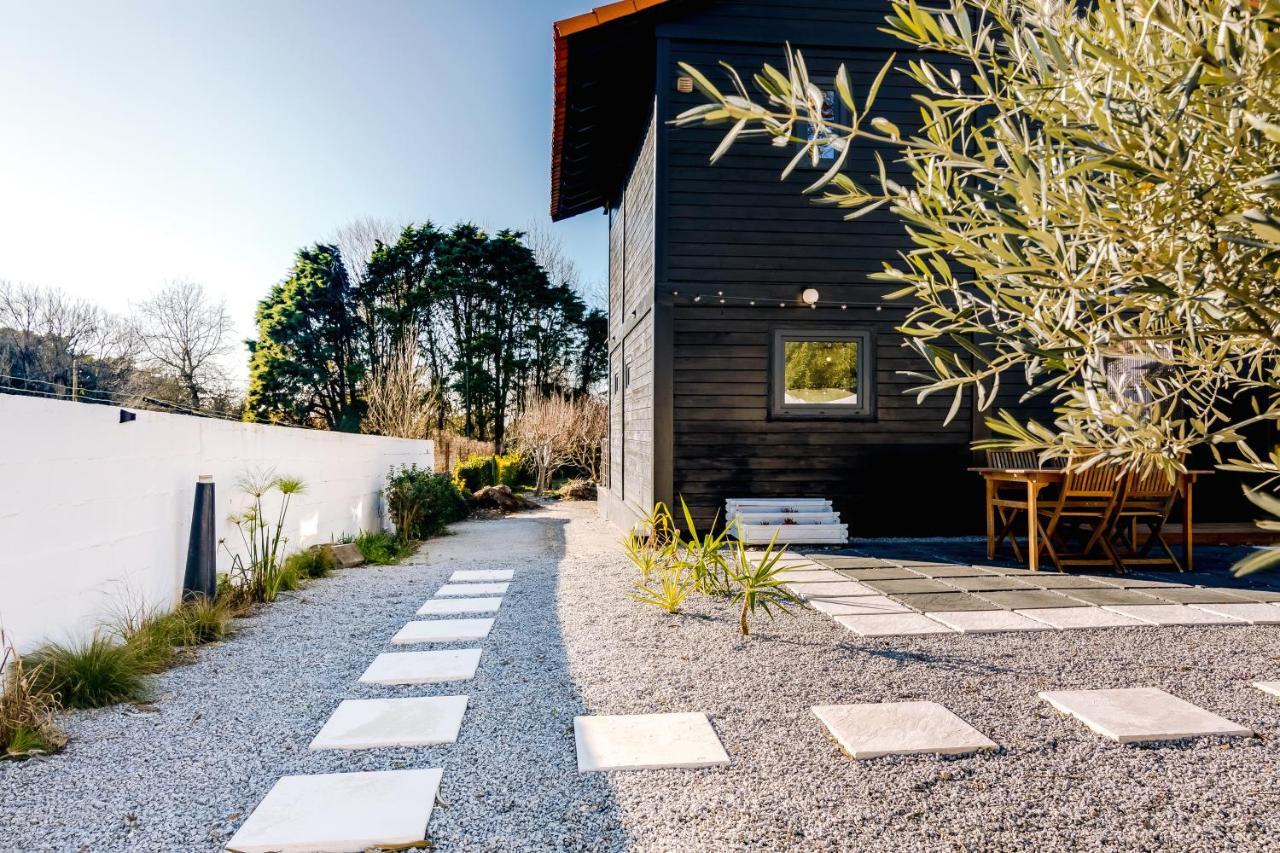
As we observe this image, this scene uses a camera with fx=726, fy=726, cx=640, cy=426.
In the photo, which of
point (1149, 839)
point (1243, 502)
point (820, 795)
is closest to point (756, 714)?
point (820, 795)

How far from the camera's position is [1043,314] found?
1.29 m

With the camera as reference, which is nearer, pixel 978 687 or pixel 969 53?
pixel 969 53

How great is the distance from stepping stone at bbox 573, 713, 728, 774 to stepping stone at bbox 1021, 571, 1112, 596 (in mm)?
3097

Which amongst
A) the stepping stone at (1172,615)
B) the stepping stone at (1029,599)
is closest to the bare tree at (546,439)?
the stepping stone at (1029,599)

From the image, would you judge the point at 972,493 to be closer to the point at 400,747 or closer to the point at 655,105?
the point at 655,105

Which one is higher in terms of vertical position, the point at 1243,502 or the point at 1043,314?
the point at 1043,314

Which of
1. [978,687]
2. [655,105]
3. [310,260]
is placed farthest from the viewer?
[310,260]

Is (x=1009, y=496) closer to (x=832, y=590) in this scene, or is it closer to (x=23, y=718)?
(x=832, y=590)

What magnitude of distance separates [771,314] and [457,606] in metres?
3.67

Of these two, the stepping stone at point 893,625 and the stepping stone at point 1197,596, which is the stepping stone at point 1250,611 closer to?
the stepping stone at point 1197,596

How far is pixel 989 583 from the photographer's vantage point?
4559mm

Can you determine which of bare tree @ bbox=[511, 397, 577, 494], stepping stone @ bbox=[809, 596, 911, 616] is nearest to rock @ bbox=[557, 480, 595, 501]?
bare tree @ bbox=[511, 397, 577, 494]

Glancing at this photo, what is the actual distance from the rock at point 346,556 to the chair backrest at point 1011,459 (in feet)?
17.8

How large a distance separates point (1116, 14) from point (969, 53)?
0.33 metres
